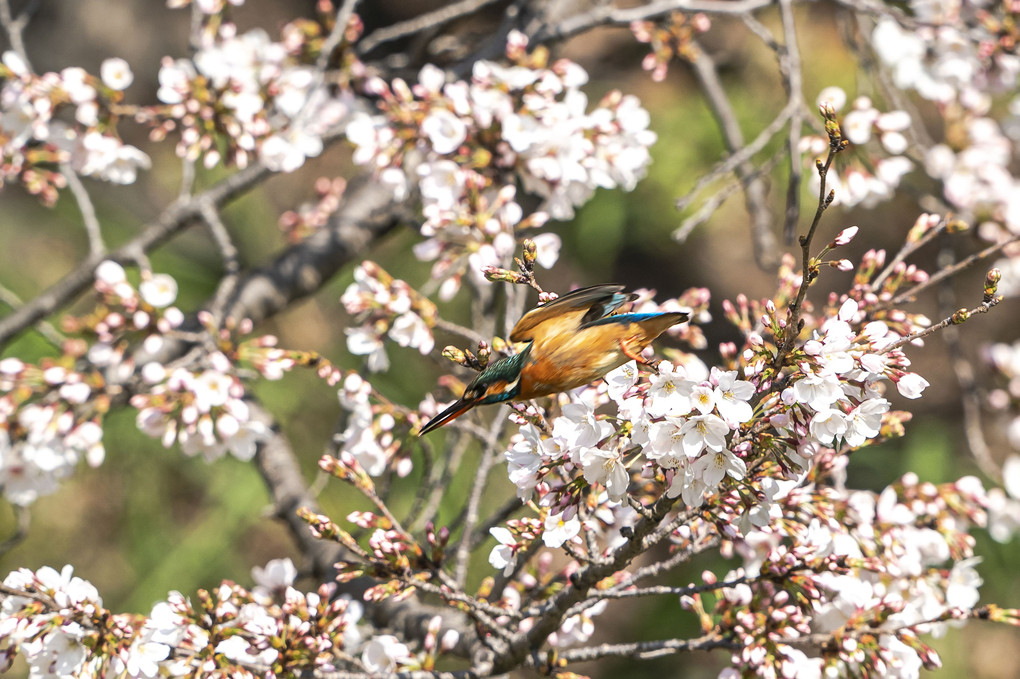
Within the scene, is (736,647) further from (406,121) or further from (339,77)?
(339,77)

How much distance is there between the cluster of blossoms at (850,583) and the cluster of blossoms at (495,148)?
2.04ft

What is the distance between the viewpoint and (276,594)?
53.3 inches

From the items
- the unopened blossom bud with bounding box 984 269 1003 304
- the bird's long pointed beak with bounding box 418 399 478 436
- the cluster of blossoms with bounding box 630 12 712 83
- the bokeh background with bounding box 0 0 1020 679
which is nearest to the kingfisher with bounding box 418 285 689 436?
the bird's long pointed beak with bounding box 418 399 478 436

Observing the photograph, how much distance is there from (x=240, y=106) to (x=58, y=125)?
393 mm

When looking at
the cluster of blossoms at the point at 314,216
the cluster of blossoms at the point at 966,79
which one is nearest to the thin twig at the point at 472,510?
the cluster of blossoms at the point at 314,216

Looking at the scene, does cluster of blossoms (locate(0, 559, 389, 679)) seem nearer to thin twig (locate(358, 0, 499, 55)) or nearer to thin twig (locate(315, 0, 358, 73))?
thin twig (locate(315, 0, 358, 73))

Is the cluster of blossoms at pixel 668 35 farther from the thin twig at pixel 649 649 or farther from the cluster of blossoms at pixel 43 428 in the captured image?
the cluster of blossoms at pixel 43 428

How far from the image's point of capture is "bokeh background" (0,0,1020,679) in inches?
135

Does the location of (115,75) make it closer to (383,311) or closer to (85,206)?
(85,206)

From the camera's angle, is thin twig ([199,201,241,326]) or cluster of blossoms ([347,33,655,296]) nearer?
cluster of blossoms ([347,33,655,296])

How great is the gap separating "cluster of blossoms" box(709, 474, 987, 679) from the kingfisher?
260 millimetres

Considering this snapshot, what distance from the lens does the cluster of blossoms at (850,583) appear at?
103 cm

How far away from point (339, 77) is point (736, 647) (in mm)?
1531

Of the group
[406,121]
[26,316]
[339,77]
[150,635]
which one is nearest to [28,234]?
[26,316]
